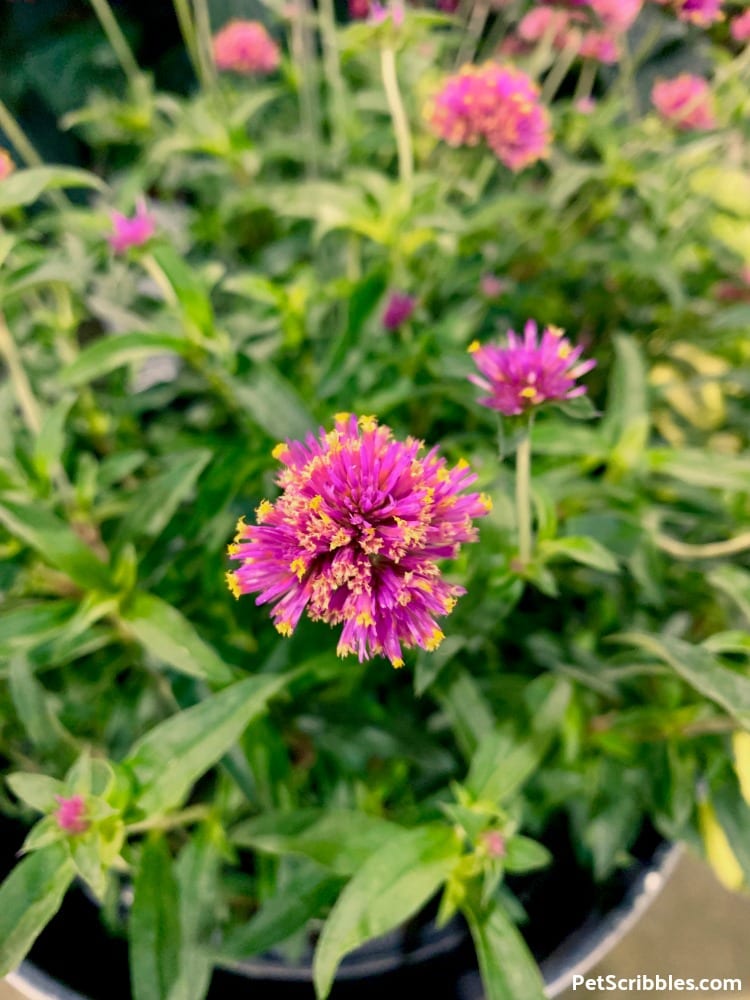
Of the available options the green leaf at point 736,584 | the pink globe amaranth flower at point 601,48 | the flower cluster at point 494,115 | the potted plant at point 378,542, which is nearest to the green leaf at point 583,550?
the potted plant at point 378,542

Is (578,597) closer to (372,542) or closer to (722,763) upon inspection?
(722,763)

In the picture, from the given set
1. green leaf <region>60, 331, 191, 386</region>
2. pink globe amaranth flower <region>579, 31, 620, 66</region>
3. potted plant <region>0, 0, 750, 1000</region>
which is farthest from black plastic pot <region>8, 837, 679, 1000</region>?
pink globe amaranth flower <region>579, 31, 620, 66</region>

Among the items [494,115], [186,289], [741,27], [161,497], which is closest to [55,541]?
[161,497]

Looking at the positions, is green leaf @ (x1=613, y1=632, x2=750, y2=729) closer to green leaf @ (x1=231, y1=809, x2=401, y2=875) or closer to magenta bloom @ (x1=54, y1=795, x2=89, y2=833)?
green leaf @ (x1=231, y1=809, x2=401, y2=875)

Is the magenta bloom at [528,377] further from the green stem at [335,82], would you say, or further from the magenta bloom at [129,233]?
the green stem at [335,82]

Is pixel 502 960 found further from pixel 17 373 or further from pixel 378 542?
pixel 17 373
